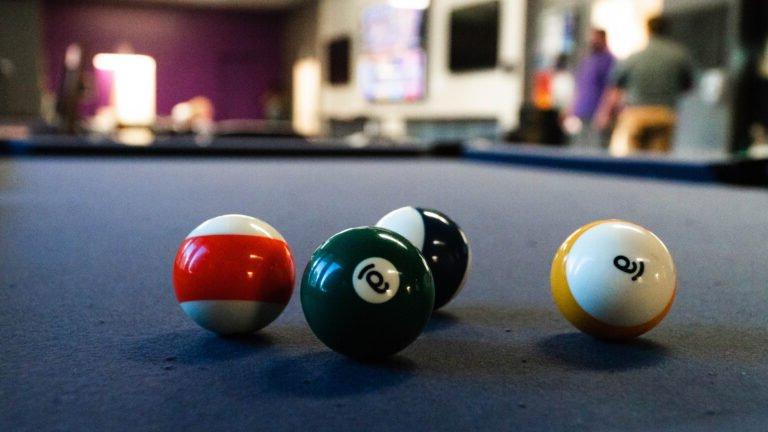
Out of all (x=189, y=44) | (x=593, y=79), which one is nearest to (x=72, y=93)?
(x=593, y=79)

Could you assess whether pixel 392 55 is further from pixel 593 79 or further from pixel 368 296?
pixel 368 296

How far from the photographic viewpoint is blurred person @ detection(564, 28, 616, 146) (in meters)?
7.46

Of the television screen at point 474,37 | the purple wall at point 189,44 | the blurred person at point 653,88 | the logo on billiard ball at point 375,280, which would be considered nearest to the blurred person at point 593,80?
the blurred person at point 653,88

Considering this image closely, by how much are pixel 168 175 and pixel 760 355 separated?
3.87 m

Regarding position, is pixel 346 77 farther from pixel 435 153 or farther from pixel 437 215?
pixel 437 215

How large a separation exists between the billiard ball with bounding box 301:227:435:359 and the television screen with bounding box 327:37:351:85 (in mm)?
13888

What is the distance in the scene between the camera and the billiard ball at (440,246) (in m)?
1.37

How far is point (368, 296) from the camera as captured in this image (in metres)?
1.03

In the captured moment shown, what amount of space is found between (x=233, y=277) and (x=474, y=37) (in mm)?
10126

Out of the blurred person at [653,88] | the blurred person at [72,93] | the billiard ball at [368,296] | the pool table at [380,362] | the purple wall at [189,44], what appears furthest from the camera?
the purple wall at [189,44]

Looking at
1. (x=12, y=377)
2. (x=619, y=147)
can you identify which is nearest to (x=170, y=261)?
(x=12, y=377)

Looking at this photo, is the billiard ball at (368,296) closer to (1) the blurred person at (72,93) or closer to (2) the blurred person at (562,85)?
(1) the blurred person at (72,93)

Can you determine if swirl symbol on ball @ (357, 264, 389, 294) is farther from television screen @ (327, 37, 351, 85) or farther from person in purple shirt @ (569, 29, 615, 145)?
television screen @ (327, 37, 351, 85)

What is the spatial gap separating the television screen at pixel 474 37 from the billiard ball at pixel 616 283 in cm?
955
